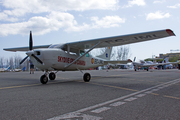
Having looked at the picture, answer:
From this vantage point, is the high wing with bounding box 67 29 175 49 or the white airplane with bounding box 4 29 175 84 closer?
the white airplane with bounding box 4 29 175 84

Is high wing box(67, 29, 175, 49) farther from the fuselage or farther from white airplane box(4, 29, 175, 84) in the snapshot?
the fuselage

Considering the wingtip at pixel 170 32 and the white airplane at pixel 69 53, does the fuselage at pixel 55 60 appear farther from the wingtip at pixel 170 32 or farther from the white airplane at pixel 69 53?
the wingtip at pixel 170 32

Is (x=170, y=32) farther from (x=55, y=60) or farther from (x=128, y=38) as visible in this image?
(x=55, y=60)

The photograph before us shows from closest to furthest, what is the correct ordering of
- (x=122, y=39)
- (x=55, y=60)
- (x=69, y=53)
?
(x=55, y=60)
(x=122, y=39)
(x=69, y=53)

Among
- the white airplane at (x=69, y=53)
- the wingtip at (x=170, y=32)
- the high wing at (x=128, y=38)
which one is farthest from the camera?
the high wing at (x=128, y=38)

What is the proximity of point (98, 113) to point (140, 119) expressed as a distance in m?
0.78

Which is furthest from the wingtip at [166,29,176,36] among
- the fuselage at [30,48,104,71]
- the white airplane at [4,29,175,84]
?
the fuselage at [30,48,104,71]

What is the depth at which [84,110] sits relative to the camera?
3074mm

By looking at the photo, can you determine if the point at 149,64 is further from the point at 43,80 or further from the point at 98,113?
the point at 98,113

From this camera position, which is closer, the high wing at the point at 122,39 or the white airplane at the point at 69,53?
the white airplane at the point at 69,53

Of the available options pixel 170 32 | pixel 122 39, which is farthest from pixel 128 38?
pixel 170 32

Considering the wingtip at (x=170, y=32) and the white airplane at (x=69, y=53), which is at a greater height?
the wingtip at (x=170, y=32)

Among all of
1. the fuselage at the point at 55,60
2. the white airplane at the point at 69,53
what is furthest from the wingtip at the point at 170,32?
the fuselage at the point at 55,60

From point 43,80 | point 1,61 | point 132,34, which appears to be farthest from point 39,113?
point 1,61
